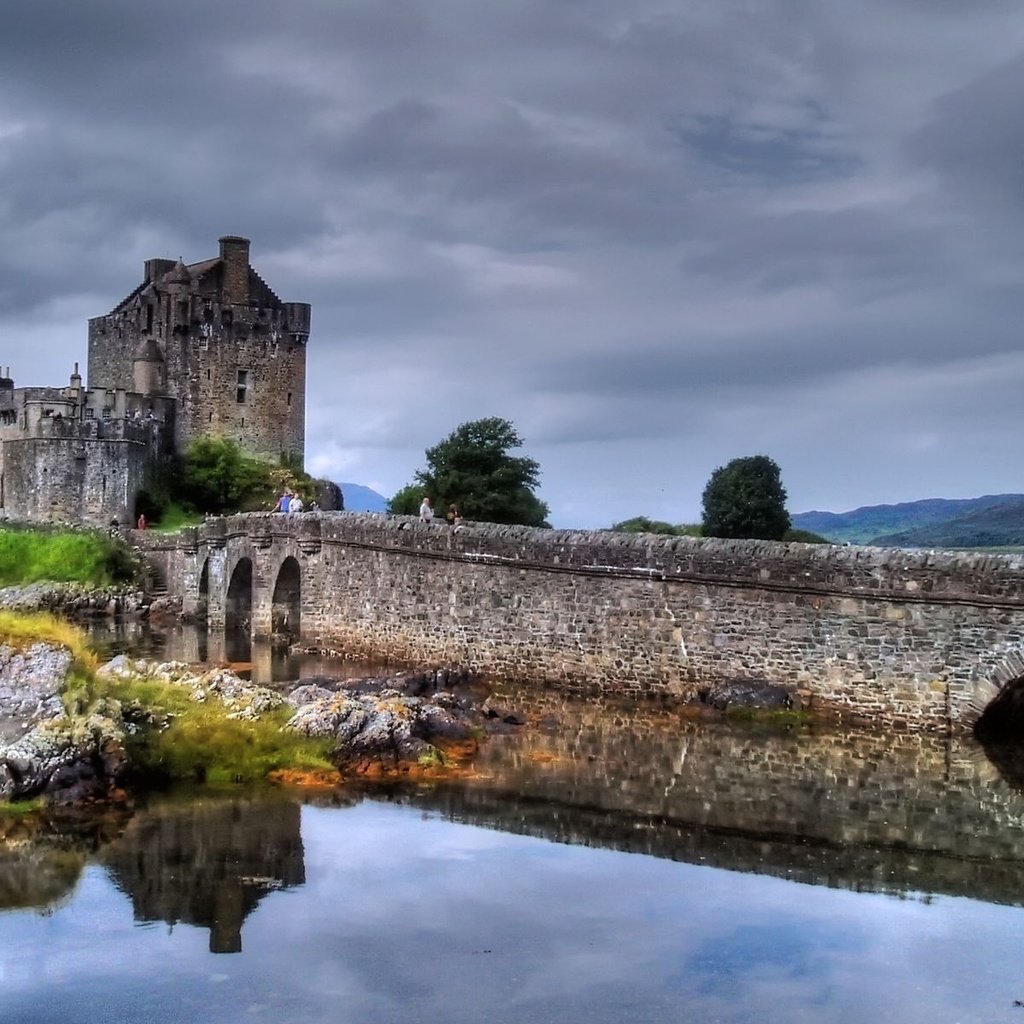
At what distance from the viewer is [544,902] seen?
1245 centimetres

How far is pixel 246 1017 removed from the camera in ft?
32.1

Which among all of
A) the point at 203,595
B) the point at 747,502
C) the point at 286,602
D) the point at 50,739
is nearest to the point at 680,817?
the point at 50,739

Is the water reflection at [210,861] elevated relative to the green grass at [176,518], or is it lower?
lower

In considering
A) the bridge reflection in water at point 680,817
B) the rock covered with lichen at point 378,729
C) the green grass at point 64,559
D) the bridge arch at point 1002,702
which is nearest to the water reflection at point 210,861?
the bridge reflection in water at point 680,817

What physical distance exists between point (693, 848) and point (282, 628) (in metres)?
21.3

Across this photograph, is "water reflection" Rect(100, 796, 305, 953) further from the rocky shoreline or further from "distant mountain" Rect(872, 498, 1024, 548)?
"distant mountain" Rect(872, 498, 1024, 548)

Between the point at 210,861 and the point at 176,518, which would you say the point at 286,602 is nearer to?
the point at 176,518

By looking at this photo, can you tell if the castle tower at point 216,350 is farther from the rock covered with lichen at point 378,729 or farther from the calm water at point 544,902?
the calm water at point 544,902

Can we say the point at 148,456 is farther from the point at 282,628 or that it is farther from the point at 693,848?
the point at 693,848

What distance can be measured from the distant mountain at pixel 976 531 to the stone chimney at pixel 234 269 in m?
38.3

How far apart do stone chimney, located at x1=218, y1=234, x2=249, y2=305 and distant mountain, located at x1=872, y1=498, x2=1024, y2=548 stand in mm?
38264

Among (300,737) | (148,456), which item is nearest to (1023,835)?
(300,737)

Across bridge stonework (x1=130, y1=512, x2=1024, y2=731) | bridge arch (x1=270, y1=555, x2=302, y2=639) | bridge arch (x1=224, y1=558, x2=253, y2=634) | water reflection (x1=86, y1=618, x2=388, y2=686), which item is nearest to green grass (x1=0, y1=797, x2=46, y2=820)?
water reflection (x1=86, y1=618, x2=388, y2=686)

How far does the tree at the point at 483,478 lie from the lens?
48062mm
